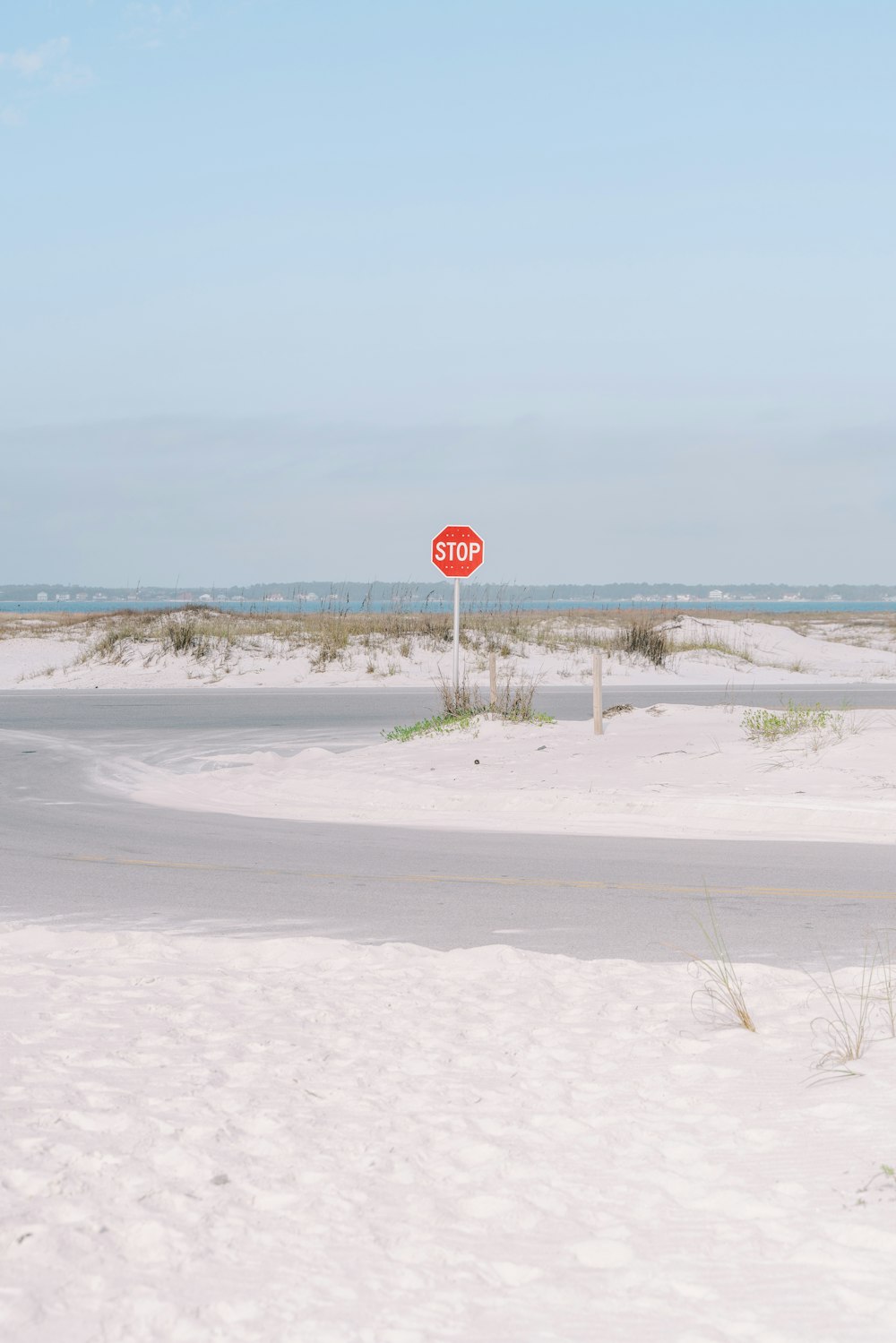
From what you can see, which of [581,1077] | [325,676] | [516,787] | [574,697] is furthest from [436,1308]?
[325,676]

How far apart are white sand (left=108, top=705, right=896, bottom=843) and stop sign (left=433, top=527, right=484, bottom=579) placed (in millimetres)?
4993

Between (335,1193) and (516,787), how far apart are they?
1079 cm

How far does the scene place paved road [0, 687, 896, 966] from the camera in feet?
26.9

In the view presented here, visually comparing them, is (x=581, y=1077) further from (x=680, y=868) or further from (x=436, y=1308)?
(x=680, y=868)

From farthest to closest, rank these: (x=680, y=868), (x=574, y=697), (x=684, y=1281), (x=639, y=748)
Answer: (x=574, y=697) < (x=639, y=748) < (x=680, y=868) < (x=684, y=1281)

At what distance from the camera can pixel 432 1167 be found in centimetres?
422

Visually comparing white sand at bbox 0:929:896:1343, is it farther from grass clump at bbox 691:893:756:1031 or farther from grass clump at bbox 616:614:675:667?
grass clump at bbox 616:614:675:667

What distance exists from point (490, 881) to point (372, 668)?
26.5 m

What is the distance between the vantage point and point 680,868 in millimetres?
10352

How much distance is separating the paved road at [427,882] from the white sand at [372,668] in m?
19.5

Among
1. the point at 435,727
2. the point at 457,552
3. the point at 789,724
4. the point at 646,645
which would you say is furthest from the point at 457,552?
the point at 646,645

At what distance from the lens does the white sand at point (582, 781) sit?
1299cm

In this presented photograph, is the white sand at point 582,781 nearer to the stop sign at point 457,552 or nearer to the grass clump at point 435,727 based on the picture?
the grass clump at point 435,727

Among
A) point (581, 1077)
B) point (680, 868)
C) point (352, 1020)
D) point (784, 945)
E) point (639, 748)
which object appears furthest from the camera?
point (639, 748)
